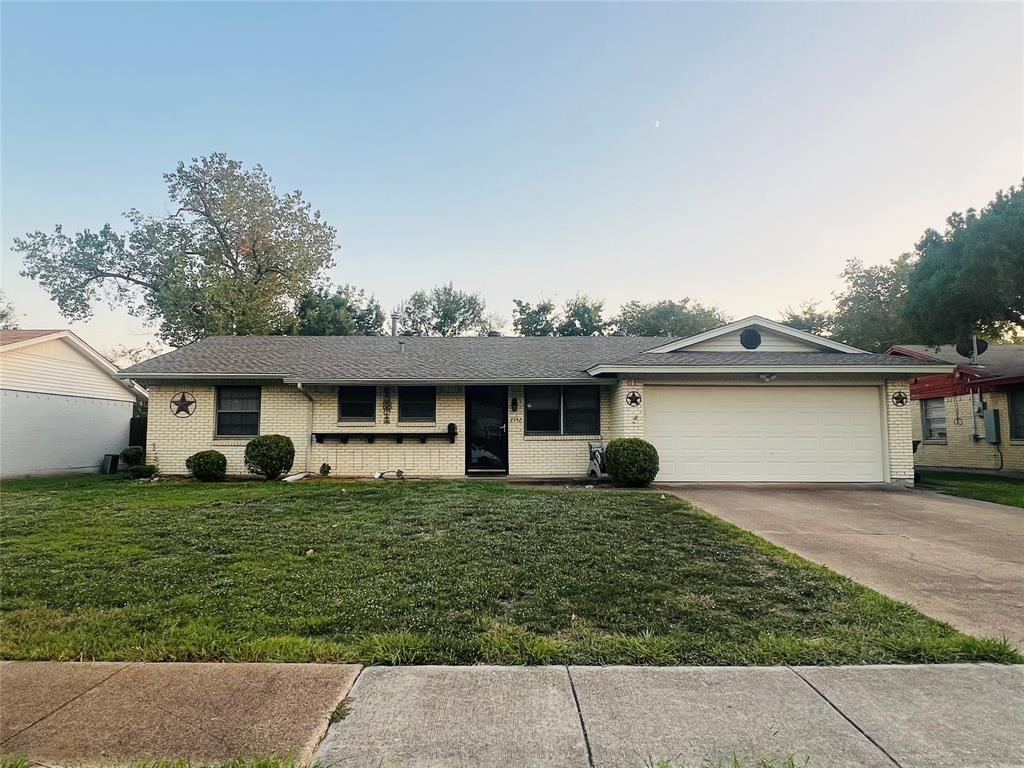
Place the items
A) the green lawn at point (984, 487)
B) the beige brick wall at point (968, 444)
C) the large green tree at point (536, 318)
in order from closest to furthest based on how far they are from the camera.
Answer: the green lawn at point (984, 487), the beige brick wall at point (968, 444), the large green tree at point (536, 318)

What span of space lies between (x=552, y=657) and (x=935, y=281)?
17.5 meters

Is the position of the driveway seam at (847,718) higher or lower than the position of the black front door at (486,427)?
lower

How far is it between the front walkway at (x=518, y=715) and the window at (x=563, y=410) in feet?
32.5

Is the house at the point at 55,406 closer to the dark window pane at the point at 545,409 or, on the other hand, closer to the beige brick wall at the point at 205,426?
the beige brick wall at the point at 205,426

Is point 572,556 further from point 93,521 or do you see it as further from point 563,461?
point 563,461

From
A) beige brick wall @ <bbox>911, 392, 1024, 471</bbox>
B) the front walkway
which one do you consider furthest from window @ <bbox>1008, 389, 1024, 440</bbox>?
the front walkway

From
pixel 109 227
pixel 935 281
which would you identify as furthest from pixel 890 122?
pixel 109 227

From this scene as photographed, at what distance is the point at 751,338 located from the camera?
1249cm

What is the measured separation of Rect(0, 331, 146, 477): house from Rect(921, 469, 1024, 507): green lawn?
19762mm

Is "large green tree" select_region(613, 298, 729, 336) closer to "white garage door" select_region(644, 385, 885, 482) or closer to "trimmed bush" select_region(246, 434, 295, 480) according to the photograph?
"white garage door" select_region(644, 385, 885, 482)

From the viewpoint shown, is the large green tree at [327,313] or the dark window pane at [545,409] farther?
the large green tree at [327,313]

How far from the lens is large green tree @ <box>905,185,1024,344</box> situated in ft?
44.5

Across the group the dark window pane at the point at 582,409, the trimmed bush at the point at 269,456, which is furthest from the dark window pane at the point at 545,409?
the trimmed bush at the point at 269,456

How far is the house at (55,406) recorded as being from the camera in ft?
47.5
